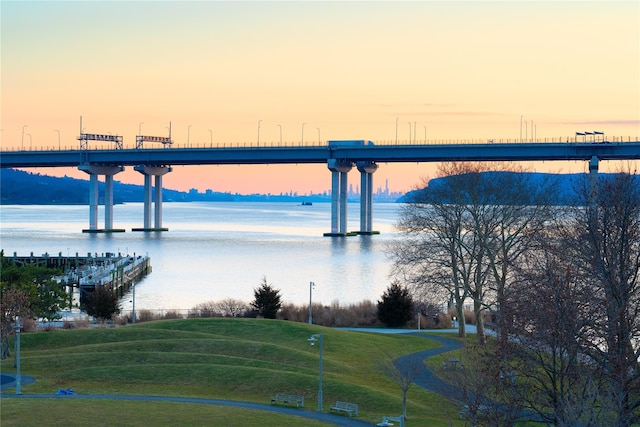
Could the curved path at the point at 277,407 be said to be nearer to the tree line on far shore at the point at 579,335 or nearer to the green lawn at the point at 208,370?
the green lawn at the point at 208,370

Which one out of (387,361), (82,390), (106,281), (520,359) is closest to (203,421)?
(82,390)

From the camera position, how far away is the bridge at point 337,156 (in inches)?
5610

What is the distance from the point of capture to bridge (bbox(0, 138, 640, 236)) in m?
142

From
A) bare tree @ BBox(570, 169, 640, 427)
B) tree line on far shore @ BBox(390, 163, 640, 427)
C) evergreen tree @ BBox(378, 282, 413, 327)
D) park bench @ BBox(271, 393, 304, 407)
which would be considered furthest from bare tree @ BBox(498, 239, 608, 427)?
evergreen tree @ BBox(378, 282, 413, 327)

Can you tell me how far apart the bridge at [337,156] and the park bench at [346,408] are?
108 metres

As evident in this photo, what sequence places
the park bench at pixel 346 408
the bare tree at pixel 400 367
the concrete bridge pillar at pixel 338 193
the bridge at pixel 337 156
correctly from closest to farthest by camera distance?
the park bench at pixel 346 408 → the bare tree at pixel 400 367 → the bridge at pixel 337 156 → the concrete bridge pillar at pixel 338 193

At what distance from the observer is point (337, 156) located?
16338 cm

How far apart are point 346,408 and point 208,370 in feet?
33.1

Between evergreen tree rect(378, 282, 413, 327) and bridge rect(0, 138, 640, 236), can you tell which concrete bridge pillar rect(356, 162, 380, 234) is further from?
evergreen tree rect(378, 282, 413, 327)

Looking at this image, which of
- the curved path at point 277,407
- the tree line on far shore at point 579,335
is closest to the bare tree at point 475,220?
the curved path at point 277,407

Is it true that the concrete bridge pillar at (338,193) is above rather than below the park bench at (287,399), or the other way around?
above

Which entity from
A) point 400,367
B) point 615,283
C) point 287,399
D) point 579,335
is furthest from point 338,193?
point 579,335

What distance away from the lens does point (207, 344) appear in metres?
51.7

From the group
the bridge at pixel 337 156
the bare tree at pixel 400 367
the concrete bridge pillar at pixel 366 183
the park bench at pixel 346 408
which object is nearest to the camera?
the park bench at pixel 346 408
